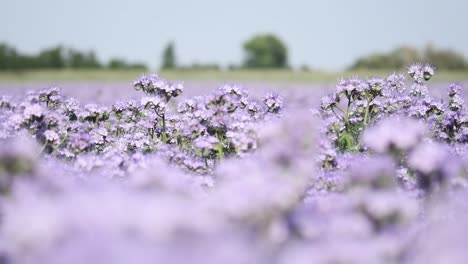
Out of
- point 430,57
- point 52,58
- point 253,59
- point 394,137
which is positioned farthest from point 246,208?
point 253,59

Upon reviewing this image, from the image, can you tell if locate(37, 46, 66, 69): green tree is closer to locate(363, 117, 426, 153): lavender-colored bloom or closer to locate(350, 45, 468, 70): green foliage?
locate(350, 45, 468, 70): green foliage

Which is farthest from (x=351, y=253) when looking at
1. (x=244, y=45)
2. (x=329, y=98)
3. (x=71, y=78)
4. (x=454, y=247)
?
(x=244, y=45)

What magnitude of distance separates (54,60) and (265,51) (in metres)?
24.7

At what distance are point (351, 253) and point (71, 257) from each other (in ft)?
2.24

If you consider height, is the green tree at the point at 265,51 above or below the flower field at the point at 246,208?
below

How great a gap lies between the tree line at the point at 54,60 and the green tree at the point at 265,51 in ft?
48.4

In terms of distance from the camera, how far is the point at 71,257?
58.3 inches

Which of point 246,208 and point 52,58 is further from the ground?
point 246,208

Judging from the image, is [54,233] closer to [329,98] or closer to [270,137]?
[270,137]

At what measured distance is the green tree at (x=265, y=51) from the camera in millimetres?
72981

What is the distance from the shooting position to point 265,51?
7588cm

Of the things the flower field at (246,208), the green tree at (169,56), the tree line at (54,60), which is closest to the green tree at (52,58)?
the tree line at (54,60)

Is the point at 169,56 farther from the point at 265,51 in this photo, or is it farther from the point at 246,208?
the point at 246,208

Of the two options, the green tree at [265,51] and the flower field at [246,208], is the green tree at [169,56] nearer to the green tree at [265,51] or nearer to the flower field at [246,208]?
the green tree at [265,51]
